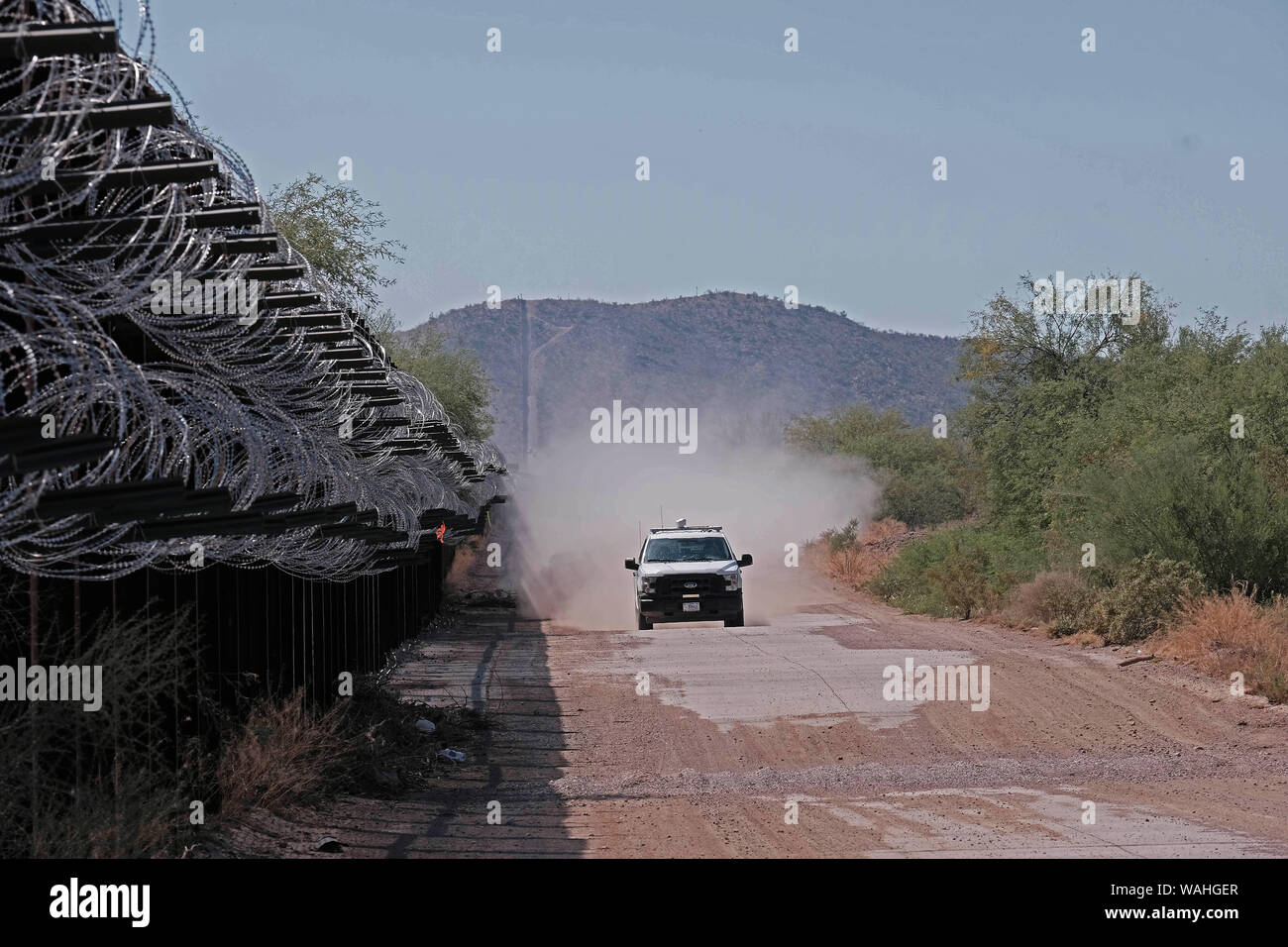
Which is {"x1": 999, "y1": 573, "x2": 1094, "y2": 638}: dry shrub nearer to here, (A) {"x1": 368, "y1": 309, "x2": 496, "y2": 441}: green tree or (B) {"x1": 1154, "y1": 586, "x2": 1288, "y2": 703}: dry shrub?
(B) {"x1": 1154, "y1": 586, "x2": 1288, "y2": 703}: dry shrub

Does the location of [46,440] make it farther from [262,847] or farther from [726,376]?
[726,376]

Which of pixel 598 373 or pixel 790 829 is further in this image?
pixel 598 373

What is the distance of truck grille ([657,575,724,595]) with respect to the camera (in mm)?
32094

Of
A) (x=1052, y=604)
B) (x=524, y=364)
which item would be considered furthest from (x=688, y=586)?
(x=524, y=364)

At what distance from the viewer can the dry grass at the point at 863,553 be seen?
50.7 meters

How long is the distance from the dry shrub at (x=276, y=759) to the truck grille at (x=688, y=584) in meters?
17.8

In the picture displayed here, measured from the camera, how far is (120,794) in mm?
9625

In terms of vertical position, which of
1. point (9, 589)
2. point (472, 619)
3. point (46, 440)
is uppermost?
point (46, 440)

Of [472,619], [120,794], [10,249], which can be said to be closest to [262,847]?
[120,794]

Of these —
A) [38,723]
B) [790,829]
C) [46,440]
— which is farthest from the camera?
[790,829]

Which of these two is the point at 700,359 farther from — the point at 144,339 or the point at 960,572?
the point at 144,339

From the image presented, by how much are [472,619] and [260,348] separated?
28.9 m

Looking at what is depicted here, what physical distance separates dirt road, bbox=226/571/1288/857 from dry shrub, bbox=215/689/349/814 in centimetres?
38
